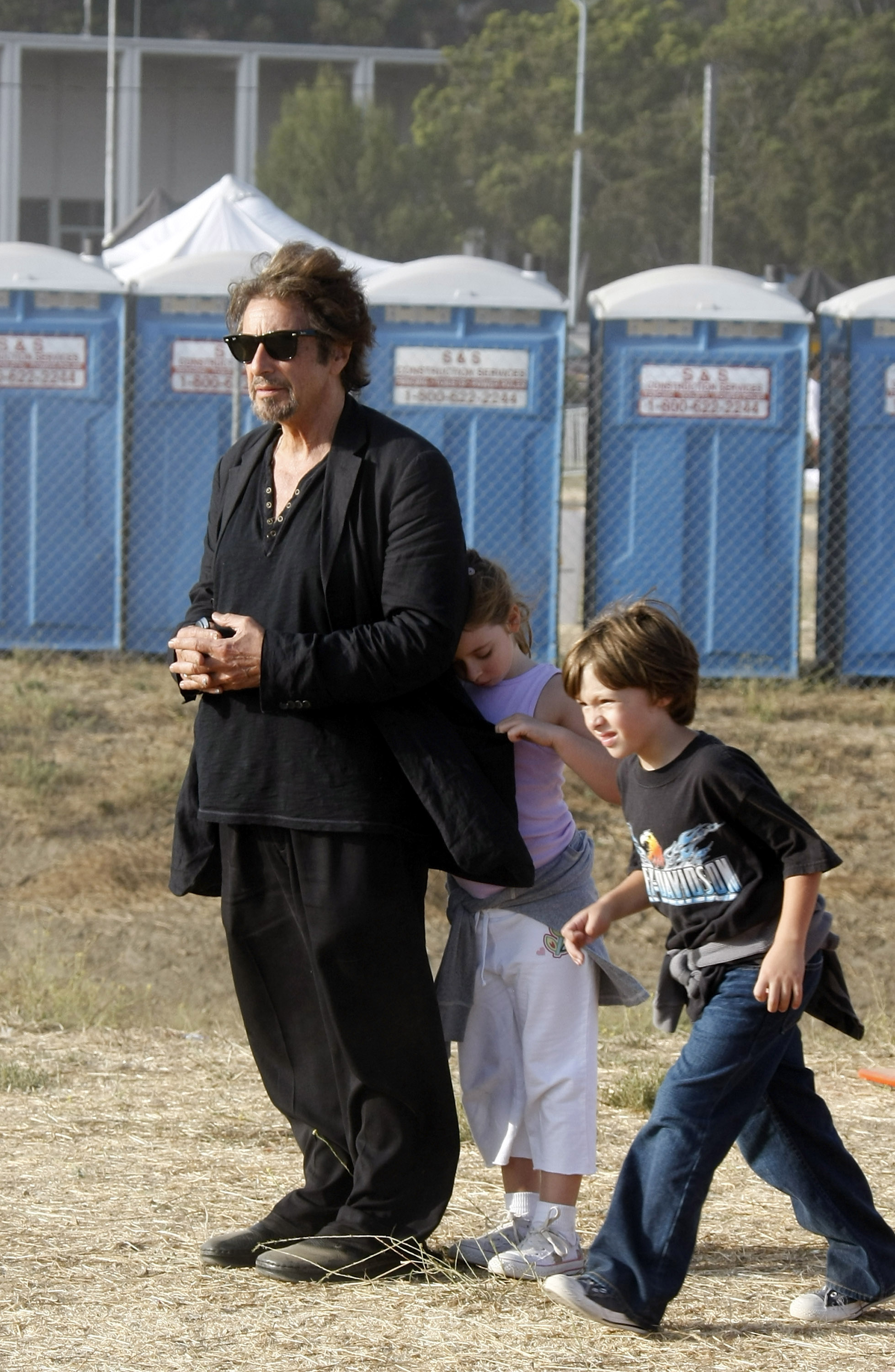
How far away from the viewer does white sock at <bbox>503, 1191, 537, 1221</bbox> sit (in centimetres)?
324

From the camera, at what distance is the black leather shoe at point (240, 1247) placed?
326 centimetres

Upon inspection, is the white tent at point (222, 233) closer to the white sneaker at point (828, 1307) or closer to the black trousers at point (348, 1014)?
the black trousers at point (348, 1014)

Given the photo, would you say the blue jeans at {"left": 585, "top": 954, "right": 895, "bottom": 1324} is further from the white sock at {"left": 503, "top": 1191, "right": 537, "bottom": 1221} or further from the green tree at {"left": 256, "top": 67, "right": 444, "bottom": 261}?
the green tree at {"left": 256, "top": 67, "right": 444, "bottom": 261}

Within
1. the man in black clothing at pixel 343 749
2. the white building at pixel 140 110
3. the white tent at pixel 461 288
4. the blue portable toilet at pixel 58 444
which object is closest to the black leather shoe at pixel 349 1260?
the man in black clothing at pixel 343 749

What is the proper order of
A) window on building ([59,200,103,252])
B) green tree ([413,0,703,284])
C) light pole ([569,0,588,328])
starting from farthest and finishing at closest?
window on building ([59,200,103,252]) → green tree ([413,0,703,284]) → light pole ([569,0,588,328])

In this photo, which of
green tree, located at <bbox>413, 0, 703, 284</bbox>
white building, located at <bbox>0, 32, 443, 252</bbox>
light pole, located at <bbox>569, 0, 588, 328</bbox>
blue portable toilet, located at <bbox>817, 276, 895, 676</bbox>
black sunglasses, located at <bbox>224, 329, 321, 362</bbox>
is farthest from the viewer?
white building, located at <bbox>0, 32, 443, 252</bbox>

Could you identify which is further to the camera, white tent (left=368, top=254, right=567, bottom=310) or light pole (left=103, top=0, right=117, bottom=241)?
light pole (left=103, top=0, right=117, bottom=241)

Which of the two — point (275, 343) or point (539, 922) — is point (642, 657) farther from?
point (275, 343)

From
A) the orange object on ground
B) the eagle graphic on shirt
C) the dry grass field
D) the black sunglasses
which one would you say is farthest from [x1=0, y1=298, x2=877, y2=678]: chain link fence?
the eagle graphic on shirt

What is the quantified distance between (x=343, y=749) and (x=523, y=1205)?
895 millimetres

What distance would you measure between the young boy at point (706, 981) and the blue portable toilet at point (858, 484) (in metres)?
6.75

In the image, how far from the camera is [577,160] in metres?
40.0

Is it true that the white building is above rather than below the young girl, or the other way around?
above

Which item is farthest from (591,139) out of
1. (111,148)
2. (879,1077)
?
(879,1077)
